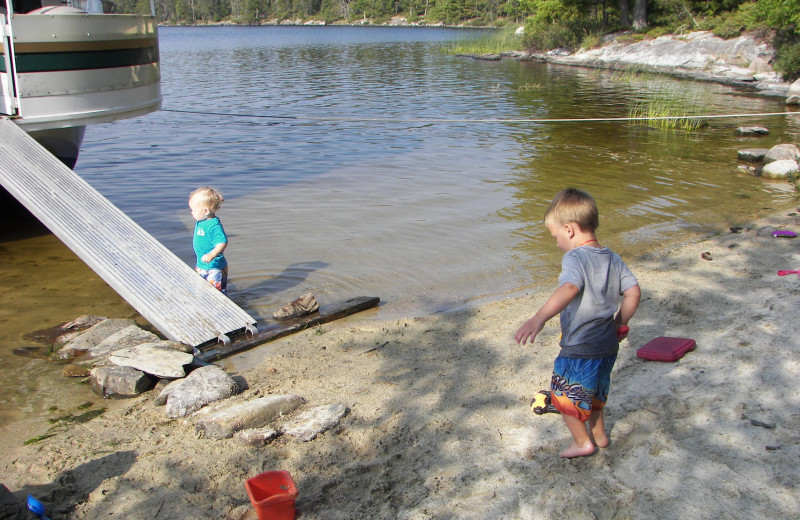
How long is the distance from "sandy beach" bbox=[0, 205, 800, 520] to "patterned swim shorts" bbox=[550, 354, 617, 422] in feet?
1.03

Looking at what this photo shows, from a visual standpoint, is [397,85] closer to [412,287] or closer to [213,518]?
[412,287]

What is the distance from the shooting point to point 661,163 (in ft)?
45.2

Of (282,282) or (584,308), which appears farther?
(282,282)


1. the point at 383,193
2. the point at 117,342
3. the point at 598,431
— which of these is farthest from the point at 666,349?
the point at 383,193

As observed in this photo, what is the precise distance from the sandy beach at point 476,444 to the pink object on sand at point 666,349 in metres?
0.08

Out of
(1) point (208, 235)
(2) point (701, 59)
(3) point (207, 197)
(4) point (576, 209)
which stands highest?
(2) point (701, 59)

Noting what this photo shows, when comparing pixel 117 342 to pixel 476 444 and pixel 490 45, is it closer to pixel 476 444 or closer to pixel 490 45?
pixel 476 444

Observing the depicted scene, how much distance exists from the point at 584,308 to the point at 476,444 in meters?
1.04

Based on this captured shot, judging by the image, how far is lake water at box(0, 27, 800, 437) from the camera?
7363mm

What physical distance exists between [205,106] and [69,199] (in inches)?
623

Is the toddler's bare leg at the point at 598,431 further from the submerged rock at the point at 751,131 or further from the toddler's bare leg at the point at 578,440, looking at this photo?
the submerged rock at the point at 751,131

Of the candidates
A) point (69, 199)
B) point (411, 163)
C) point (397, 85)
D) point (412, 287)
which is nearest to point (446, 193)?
point (411, 163)

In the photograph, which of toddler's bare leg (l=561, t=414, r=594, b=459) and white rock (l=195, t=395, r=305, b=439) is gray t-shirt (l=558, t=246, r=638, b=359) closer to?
Result: toddler's bare leg (l=561, t=414, r=594, b=459)

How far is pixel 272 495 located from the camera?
3217 mm
